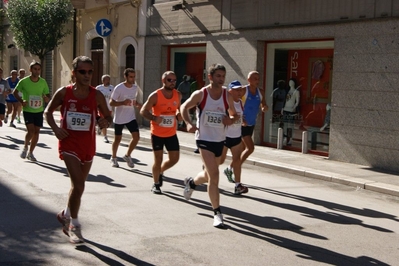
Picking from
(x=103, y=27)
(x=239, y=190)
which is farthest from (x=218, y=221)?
(x=103, y=27)

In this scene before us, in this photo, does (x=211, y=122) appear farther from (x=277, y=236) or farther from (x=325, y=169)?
(x=325, y=169)

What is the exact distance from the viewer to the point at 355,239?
7219 millimetres

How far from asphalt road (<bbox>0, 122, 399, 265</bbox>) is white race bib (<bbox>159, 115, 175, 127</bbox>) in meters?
0.98

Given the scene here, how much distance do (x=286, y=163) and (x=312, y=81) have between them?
9.66ft

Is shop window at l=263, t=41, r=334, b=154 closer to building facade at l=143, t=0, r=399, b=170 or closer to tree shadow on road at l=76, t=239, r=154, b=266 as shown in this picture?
building facade at l=143, t=0, r=399, b=170

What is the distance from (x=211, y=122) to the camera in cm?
782

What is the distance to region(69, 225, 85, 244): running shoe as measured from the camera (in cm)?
639

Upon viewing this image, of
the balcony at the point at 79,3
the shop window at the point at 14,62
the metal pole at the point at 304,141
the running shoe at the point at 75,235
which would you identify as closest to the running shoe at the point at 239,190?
the running shoe at the point at 75,235

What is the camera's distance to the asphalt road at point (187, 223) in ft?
20.3

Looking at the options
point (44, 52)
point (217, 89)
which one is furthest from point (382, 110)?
point (44, 52)

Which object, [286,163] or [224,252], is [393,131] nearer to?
[286,163]

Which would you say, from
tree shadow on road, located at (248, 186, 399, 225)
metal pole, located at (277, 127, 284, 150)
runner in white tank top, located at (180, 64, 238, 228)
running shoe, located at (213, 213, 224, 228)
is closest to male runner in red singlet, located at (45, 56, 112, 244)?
runner in white tank top, located at (180, 64, 238, 228)

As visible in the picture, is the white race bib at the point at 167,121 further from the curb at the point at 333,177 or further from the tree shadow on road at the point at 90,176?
the curb at the point at 333,177

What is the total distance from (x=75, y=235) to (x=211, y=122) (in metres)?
2.23
